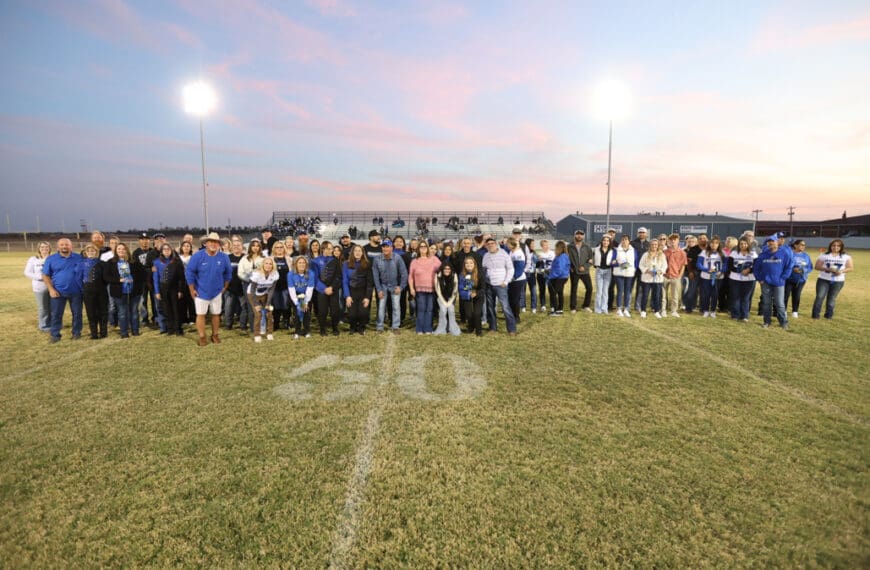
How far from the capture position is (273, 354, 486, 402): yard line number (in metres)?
4.93

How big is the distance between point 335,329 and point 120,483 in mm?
4931

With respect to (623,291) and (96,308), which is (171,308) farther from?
(623,291)

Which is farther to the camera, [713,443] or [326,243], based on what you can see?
[326,243]

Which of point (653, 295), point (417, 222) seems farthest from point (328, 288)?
point (417, 222)

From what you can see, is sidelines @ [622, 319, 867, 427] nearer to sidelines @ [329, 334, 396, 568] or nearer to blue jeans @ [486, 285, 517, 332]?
blue jeans @ [486, 285, 517, 332]

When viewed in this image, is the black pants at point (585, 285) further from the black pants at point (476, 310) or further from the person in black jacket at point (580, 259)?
the black pants at point (476, 310)

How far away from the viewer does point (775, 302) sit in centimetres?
845

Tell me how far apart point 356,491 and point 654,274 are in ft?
28.9

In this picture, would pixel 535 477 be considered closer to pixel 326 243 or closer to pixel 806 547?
pixel 806 547

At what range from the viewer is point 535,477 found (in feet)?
10.6

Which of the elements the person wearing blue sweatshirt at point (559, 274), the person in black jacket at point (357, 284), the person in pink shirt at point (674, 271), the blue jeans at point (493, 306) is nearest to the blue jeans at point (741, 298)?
the person in pink shirt at point (674, 271)

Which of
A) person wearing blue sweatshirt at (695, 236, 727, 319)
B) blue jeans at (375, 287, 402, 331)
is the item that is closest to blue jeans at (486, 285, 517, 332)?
blue jeans at (375, 287, 402, 331)

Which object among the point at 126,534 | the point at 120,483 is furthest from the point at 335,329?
the point at 126,534

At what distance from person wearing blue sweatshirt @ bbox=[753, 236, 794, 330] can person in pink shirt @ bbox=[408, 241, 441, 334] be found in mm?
6795
